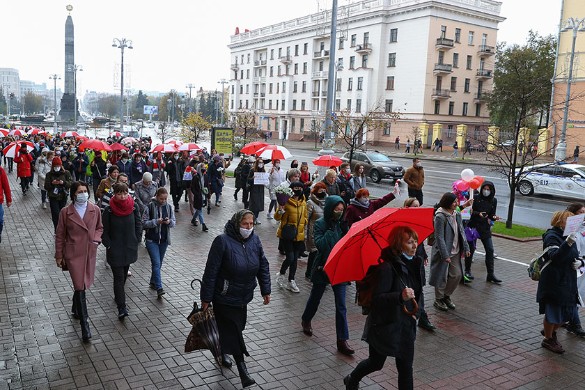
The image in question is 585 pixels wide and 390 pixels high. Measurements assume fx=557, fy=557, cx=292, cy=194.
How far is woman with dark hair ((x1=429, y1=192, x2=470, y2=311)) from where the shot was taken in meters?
7.62

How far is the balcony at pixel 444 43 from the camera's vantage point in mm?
61356

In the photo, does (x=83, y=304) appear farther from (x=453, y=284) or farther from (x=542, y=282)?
(x=542, y=282)

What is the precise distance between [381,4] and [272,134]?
29290 millimetres

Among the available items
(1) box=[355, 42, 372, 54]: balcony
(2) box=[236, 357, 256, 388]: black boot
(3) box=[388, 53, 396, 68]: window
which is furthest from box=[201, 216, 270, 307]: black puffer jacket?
(1) box=[355, 42, 372, 54]: balcony

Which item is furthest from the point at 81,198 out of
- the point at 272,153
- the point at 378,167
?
the point at 378,167

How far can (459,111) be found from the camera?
67.2 meters

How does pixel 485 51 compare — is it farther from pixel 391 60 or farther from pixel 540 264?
pixel 540 264

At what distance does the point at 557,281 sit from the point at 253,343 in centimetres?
367

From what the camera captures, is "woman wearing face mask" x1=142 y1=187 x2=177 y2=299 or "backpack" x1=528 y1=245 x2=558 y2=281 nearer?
"backpack" x1=528 y1=245 x2=558 y2=281

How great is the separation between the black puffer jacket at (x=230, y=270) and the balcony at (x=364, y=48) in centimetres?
6529

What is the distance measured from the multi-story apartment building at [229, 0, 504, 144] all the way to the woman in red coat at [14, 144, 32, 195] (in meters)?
41.7

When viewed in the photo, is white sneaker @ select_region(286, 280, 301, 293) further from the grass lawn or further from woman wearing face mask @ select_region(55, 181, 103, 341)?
the grass lawn

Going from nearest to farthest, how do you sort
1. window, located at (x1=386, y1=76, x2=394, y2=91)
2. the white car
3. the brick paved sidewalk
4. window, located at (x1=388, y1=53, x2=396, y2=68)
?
the brick paved sidewalk
the white car
window, located at (x1=388, y1=53, x2=396, y2=68)
window, located at (x1=386, y1=76, x2=394, y2=91)

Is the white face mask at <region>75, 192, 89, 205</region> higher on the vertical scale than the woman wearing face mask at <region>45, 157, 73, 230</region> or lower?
higher
